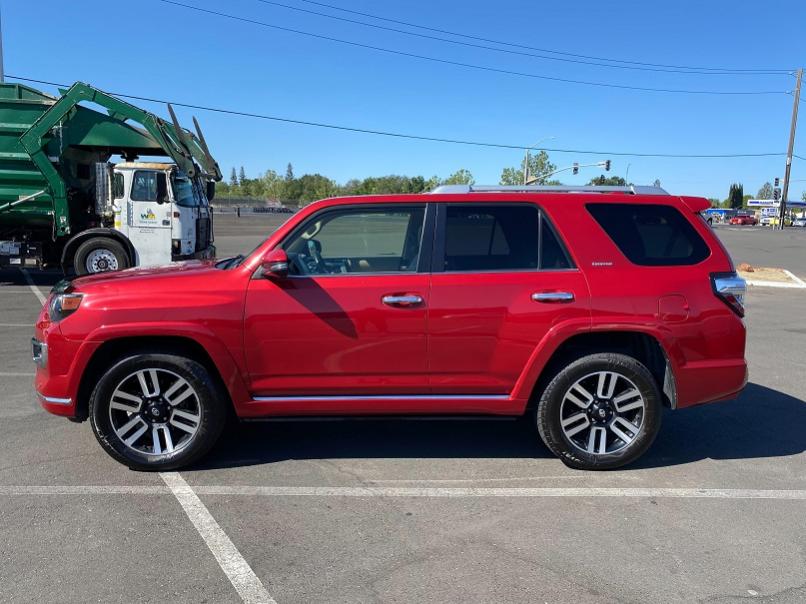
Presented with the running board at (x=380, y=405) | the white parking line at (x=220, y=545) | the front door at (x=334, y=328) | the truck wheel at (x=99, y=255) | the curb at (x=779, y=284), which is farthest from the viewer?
the curb at (x=779, y=284)

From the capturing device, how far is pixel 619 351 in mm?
4395

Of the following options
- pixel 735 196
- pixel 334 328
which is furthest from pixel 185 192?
pixel 735 196

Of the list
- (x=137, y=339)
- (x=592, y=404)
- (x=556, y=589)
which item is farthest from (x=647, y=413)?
(x=137, y=339)

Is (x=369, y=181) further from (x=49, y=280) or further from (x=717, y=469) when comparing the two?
(x=717, y=469)

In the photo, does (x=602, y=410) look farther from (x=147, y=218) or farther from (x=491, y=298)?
(x=147, y=218)

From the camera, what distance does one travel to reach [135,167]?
12.7 metres

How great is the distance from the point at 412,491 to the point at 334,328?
114 centimetres

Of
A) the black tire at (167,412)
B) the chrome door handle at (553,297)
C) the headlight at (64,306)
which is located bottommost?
the black tire at (167,412)

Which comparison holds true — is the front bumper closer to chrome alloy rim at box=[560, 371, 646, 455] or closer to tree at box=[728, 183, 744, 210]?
chrome alloy rim at box=[560, 371, 646, 455]

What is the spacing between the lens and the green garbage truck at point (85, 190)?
12844 millimetres

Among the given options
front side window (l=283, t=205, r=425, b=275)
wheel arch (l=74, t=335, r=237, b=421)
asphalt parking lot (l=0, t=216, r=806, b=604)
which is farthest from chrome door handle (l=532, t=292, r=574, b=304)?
wheel arch (l=74, t=335, r=237, b=421)

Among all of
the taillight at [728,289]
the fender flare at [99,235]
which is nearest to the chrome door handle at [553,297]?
the taillight at [728,289]

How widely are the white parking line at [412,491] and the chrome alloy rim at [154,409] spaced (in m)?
0.31

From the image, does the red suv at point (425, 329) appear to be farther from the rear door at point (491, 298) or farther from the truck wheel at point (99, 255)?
the truck wheel at point (99, 255)
